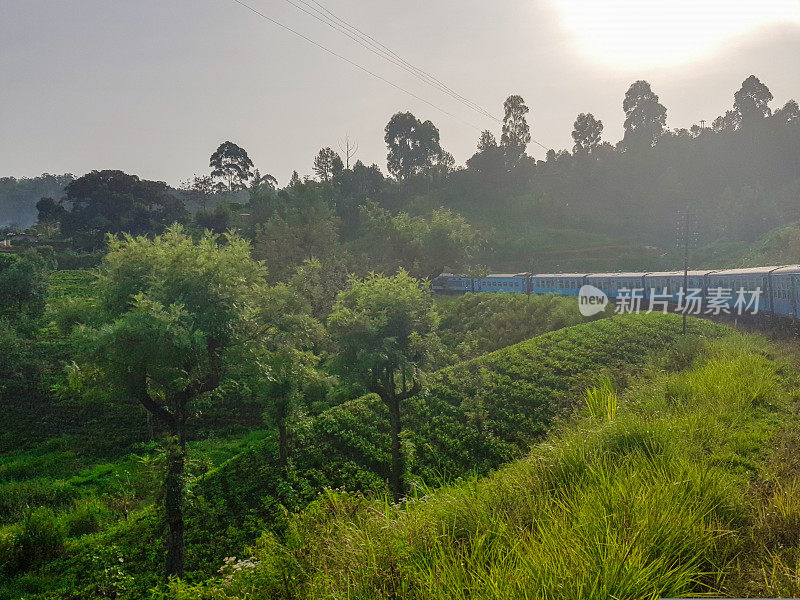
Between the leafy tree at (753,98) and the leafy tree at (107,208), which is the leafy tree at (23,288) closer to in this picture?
the leafy tree at (107,208)

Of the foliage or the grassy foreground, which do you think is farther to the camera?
the foliage

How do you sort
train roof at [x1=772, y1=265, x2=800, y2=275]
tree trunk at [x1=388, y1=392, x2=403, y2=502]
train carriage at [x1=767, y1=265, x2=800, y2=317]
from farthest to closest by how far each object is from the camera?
train roof at [x1=772, y1=265, x2=800, y2=275], train carriage at [x1=767, y1=265, x2=800, y2=317], tree trunk at [x1=388, y1=392, x2=403, y2=502]

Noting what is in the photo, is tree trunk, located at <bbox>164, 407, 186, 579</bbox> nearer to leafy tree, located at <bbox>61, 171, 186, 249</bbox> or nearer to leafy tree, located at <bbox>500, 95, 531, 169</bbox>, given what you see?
leafy tree, located at <bbox>61, 171, 186, 249</bbox>

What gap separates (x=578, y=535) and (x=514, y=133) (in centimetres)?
10171

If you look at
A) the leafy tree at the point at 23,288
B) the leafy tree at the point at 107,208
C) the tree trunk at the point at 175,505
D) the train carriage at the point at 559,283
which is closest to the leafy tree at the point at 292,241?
the leafy tree at the point at 23,288

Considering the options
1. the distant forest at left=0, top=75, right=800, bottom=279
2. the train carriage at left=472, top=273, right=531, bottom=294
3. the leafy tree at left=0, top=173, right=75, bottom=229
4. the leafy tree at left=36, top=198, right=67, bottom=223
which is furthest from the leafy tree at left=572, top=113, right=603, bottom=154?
the leafy tree at left=0, top=173, right=75, bottom=229

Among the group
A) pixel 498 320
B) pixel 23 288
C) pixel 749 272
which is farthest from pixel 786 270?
pixel 23 288

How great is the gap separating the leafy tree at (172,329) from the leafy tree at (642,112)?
100m

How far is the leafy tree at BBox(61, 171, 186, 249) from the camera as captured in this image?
71.4 meters

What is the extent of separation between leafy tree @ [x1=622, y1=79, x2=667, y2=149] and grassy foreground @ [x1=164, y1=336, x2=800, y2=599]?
334 ft

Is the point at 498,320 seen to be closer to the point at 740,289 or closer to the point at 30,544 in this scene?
the point at 740,289

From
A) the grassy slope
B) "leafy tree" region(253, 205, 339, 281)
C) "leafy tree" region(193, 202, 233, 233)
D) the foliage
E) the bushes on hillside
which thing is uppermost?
"leafy tree" region(193, 202, 233, 233)

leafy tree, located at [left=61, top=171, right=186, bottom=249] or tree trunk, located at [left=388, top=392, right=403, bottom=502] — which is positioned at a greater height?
leafy tree, located at [left=61, top=171, right=186, bottom=249]

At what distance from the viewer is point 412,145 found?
108 m
